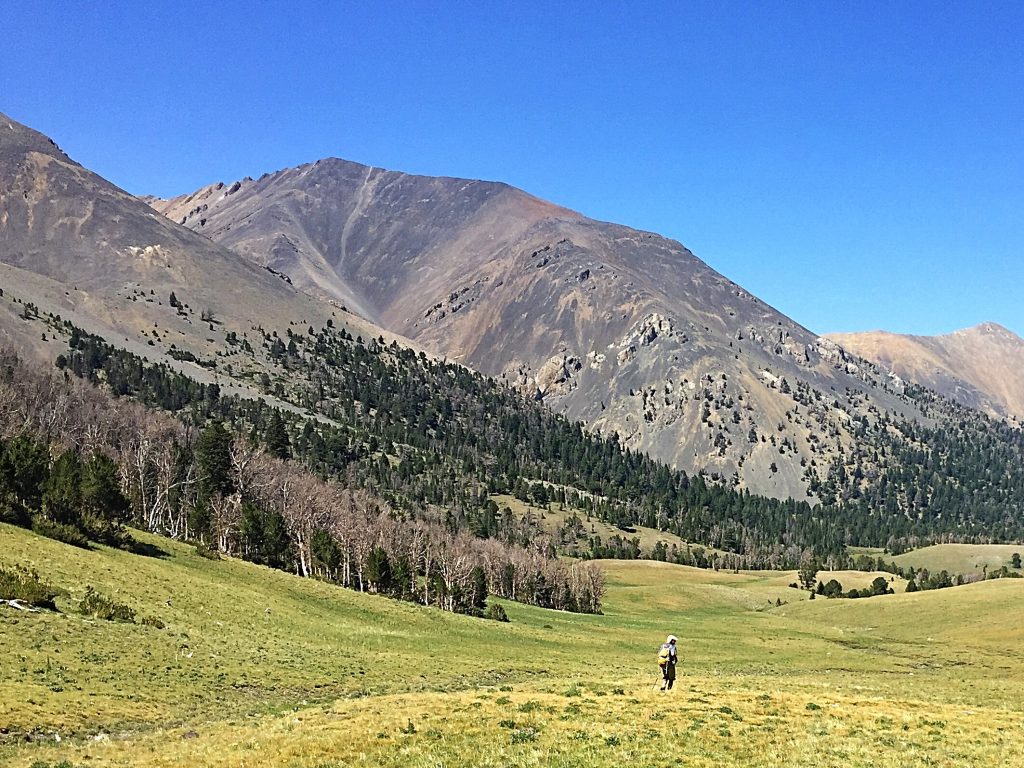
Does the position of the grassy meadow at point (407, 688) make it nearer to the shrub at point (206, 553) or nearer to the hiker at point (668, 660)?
the hiker at point (668, 660)

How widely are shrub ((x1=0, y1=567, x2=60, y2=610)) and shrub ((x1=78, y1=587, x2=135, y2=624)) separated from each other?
1.81m

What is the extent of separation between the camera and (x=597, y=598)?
5669 inches

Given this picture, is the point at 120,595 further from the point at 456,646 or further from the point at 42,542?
the point at 456,646

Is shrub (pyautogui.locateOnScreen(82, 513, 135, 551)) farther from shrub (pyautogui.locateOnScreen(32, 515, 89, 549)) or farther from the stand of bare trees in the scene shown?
the stand of bare trees

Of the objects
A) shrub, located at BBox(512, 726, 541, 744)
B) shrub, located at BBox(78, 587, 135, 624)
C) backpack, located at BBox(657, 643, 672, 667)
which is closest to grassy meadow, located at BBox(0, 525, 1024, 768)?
shrub, located at BBox(512, 726, 541, 744)

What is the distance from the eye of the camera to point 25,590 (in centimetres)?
4447

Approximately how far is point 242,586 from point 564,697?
46.2 meters

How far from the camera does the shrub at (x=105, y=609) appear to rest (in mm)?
47075

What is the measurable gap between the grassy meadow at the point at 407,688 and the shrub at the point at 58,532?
2.71 metres

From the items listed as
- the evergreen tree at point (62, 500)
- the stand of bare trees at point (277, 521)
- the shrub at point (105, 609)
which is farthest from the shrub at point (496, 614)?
the shrub at point (105, 609)

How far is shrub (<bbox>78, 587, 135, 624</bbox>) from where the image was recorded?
1853 inches

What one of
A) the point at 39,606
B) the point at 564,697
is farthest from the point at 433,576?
the point at 564,697

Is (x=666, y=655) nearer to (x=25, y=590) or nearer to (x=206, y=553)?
(x=25, y=590)

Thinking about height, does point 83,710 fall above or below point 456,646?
above
